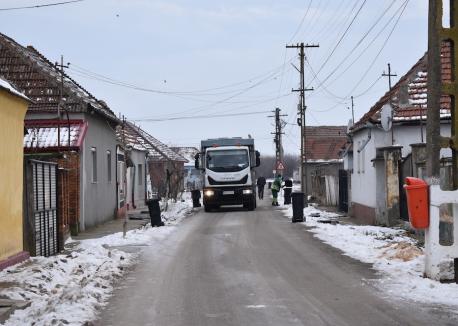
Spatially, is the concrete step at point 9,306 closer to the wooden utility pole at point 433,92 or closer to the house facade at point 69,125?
the wooden utility pole at point 433,92

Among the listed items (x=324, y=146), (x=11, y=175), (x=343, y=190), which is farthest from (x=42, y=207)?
(x=324, y=146)

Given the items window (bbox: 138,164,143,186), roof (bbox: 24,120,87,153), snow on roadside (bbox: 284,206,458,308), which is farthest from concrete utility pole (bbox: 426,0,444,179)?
window (bbox: 138,164,143,186)

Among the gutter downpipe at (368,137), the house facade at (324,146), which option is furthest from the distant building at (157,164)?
the house facade at (324,146)

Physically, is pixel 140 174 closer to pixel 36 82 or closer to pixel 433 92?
pixel 36 82

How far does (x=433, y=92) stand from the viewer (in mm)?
9633

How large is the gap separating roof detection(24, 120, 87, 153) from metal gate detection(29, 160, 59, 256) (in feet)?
15.9

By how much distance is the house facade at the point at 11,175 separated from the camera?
11242mm

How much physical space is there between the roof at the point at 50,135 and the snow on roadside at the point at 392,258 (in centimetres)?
769

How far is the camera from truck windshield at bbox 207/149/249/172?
31.0 metres

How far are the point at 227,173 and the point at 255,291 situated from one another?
21.8 metres

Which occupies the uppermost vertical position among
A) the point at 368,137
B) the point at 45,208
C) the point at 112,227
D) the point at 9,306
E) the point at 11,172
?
the point at 368,137

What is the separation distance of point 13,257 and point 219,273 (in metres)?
3.67

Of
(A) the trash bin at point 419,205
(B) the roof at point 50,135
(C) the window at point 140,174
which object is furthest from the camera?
(C) the window at point 140,174

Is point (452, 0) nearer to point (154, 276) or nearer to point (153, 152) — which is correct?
point (154, 276)
